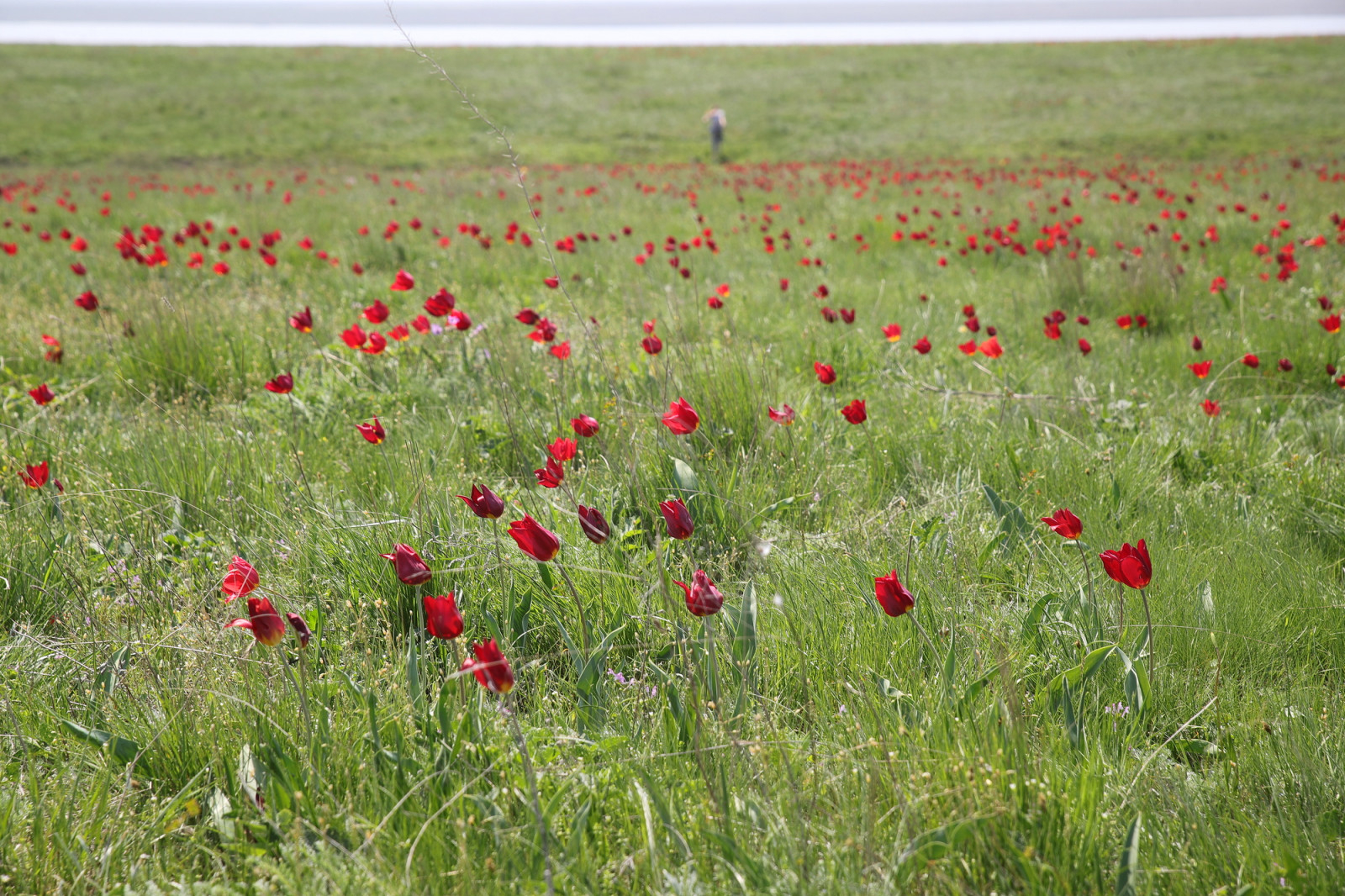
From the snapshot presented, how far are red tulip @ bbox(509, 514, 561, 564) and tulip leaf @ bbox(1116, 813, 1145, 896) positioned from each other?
90cm

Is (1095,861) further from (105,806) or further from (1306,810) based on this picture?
(105,806)

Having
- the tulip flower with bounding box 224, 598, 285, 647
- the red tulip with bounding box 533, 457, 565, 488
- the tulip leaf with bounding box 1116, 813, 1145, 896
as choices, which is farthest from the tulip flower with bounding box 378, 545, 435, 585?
the tulip leaf with bounding box 1116, 813, 1145, 896

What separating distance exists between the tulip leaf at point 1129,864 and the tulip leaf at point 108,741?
149cm

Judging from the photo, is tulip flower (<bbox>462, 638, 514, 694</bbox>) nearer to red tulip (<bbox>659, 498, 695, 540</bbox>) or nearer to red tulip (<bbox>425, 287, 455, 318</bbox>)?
red tulip (<bbox>659, 498, 695, 540</bbox>)

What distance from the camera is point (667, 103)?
30.7 meters

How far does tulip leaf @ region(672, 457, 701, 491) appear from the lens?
6.75 feet

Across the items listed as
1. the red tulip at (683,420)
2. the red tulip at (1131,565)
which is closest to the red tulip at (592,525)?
the red tulip at (683,420)

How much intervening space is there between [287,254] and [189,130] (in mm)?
24691

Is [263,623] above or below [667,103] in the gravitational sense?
below

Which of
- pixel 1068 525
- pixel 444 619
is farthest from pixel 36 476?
pixel 1068 525

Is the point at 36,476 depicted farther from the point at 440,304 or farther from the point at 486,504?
the point at 486,504

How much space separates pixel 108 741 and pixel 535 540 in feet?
2.70

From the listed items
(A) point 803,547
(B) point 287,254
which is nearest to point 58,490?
(A) point 803,547

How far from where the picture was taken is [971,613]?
157cm
